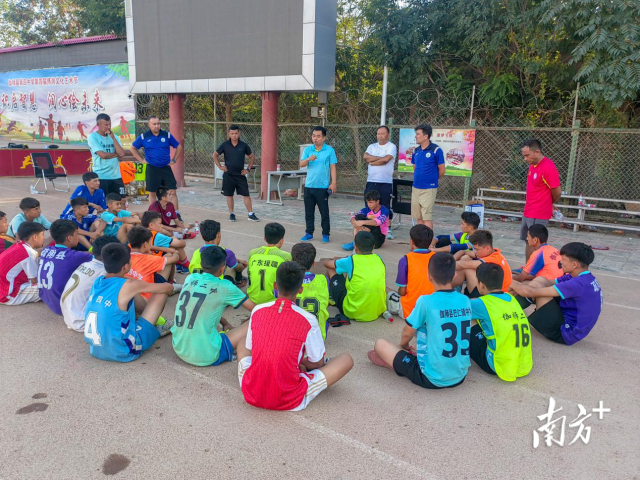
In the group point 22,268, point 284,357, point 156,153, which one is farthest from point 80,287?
point 156,153

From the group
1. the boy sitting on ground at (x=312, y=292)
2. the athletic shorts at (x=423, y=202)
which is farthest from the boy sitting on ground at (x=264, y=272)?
the athletic shorts at (x=423, y=202)

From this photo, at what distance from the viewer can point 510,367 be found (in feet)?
13.0

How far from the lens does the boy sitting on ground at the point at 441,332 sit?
3.64m

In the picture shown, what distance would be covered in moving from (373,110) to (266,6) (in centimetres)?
387

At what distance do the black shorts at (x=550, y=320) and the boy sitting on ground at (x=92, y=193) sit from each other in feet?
→ 19.5

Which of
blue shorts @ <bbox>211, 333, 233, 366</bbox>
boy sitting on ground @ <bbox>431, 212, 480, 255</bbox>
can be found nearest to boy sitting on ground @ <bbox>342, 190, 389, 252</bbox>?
boy sitting on ground @ <bbox>431, 212, 480, 255</bbox>

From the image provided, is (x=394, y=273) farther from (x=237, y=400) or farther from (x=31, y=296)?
(x=31, y=296)

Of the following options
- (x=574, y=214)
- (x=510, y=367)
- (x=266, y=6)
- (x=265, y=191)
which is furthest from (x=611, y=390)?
(x=266, y=6)

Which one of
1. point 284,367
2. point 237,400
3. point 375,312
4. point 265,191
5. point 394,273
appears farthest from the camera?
point 265,191

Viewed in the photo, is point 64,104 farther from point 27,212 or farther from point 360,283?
point 360,283

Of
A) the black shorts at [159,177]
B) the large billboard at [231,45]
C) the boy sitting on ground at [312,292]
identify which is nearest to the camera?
the boy sitting on ground at [312,292]

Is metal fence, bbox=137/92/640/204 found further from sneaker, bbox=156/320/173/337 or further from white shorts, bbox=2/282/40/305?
white shorts, bbox=2/282/40/305

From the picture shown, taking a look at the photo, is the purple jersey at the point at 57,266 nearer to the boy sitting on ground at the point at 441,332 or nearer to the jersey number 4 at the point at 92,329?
the jersey number 4 at the point at 92,329

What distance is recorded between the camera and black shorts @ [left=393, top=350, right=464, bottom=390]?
12.6 feet
